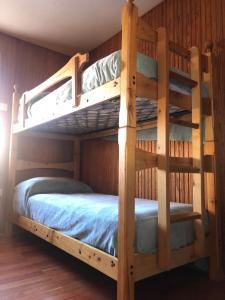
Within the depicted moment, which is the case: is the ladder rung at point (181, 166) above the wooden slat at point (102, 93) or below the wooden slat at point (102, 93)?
below

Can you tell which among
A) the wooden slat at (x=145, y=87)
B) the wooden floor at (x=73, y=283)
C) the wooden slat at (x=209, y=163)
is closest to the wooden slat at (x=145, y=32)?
the wooden slat at (x=145, y=87)

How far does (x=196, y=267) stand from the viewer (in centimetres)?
203

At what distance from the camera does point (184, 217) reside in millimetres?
1570

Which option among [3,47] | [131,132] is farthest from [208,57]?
[3,47]

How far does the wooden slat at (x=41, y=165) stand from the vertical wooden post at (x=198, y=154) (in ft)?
A: 6.93

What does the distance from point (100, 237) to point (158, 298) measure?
1.69 feet

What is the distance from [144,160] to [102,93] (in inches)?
19.6

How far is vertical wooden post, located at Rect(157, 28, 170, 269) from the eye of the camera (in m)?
1.46

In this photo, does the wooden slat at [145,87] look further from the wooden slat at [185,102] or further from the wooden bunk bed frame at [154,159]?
the wooden slat at [185,102]

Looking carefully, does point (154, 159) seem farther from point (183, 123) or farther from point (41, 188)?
point (41, 188)

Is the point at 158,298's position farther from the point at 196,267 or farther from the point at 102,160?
the point at 102,160

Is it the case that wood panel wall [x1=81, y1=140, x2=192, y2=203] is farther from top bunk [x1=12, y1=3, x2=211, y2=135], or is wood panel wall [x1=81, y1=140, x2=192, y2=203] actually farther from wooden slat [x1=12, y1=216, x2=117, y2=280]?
wooden slat [x1=12, y1=216, x2=117, y2=280]

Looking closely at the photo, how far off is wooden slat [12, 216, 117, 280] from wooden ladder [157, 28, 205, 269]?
0.29 m

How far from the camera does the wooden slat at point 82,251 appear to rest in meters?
1.43
